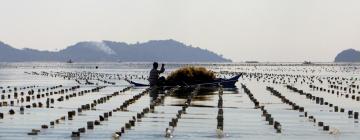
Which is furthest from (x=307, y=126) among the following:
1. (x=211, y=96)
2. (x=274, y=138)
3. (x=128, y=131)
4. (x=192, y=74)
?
(x=192, y=74)

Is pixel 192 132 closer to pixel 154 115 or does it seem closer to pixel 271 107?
pixel 154 115

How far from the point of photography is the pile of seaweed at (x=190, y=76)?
6725 cm

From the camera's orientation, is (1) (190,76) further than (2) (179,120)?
Yes

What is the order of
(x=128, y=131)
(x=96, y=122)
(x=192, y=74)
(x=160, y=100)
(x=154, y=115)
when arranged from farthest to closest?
1. (x=192, y=74)
2. (x=160, y=100)
3. (x=154, y=115)
4. (x=96, y=122)
5. (x=128, y=131)

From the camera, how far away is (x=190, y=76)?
2670 inches

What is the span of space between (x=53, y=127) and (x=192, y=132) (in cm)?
522

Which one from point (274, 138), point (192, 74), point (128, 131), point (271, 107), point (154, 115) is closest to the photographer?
point (274, 138)

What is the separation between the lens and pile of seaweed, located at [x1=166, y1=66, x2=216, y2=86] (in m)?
67.2

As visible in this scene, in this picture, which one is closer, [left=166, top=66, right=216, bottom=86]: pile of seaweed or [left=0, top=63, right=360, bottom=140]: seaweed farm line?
[left=0, top=63, right=360, bottom=140]: seaweed farm line

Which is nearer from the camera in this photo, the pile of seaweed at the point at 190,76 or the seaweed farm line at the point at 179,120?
the seaweed farm line at the point at 179,120

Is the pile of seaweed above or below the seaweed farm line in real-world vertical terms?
above

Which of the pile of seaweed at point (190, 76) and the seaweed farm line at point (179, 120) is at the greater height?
the pile of seaweed at point (190, 76)

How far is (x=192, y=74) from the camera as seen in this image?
2680 inches

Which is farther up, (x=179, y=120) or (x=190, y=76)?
(x=190, y=76)
